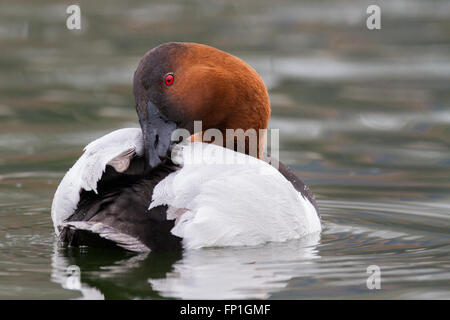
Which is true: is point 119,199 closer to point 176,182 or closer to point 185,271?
point 176,182

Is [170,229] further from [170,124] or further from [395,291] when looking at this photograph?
[395,291]

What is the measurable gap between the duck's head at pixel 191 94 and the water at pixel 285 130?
2.62 feet

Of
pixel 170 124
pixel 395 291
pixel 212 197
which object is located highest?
pixel 170 124

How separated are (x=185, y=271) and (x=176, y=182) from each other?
19.5 inches

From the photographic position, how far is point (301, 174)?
8.34m

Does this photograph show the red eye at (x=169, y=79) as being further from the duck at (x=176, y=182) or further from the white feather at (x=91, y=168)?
the white feather at (x=91, y=168)

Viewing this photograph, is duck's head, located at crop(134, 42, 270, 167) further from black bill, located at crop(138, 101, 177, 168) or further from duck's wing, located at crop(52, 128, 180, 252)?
duck's wing, located at crop(52, 128, 180, 252)

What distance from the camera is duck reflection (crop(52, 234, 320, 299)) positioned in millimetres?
5180

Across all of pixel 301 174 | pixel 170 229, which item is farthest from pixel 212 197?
pixel 301 174

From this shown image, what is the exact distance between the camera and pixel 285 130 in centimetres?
973

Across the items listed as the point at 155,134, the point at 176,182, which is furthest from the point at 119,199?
the point at 155,134

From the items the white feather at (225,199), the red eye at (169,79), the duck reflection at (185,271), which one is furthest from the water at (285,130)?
the red eye at (169,79)

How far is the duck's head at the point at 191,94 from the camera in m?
5.76

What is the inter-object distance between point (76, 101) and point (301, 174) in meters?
3.23
